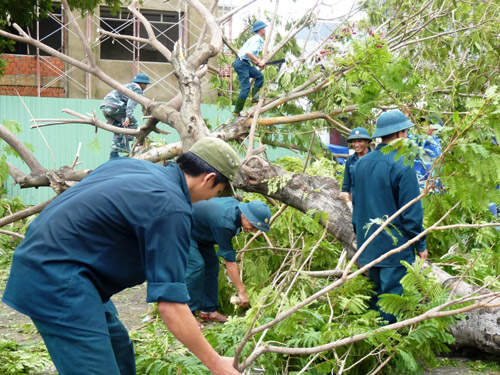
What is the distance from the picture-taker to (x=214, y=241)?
5.65 meters

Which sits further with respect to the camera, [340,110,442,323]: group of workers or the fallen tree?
[340,110,442,323]: group of workers

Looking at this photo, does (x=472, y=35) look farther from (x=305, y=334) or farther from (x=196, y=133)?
(x=305, y=334)

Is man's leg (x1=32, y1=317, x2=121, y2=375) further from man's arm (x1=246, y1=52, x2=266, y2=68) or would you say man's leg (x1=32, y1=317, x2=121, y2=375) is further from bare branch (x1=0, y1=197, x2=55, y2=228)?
man's arm (x1=246, y1=52, x2=266, y2=68)

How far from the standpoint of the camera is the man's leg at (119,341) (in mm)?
2900

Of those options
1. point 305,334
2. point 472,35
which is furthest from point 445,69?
point 305,334

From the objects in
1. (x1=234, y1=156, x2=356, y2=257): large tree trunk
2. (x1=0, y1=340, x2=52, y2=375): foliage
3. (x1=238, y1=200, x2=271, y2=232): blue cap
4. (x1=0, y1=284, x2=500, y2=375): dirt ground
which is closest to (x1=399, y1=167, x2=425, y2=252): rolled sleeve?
(x1=234, y1=156, x2=356, y2=257): large tree trunk

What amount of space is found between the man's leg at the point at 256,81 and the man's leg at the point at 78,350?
672 cm

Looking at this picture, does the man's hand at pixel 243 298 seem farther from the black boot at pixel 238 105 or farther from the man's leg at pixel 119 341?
the black boot at pixel 238 105

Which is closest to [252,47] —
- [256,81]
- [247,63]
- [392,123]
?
[247,63]

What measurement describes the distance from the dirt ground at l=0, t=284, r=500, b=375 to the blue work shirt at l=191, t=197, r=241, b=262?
117 cm

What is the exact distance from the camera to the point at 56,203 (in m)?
2.49

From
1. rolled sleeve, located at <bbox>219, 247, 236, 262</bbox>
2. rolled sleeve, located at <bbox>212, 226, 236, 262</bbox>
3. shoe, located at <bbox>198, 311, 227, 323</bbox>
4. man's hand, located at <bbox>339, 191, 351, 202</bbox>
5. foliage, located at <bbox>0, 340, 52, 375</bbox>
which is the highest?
man's hand, located at <bbox>339, 191, 351, 202</bbox>

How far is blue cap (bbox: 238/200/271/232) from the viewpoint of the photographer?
5090 millimetres

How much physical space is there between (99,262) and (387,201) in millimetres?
2584
